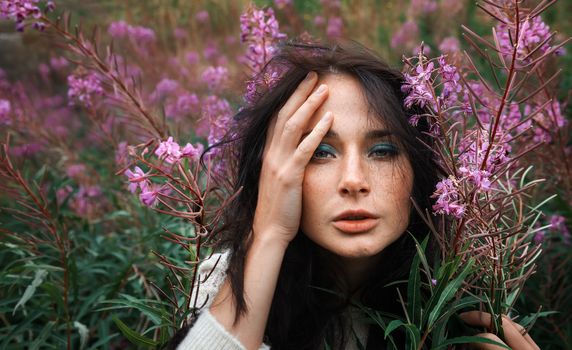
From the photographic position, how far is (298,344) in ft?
5.55

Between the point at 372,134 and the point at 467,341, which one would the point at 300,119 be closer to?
the point at 372,134

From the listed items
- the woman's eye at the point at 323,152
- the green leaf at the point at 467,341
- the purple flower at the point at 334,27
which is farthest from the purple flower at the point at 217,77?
the green leaf at the point at 467,341

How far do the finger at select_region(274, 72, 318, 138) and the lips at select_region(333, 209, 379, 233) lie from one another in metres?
0.27

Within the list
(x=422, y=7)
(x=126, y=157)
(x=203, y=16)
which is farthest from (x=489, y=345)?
(x=203, y=16)

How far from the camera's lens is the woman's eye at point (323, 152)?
1594 millimetres

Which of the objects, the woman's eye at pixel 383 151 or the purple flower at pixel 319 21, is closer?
the woman's eye at pixel 383 151

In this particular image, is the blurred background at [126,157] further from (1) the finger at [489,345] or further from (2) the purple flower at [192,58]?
(1) the finger at [489,345]

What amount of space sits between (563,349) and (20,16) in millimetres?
2045

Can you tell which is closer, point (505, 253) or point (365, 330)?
point (505, 253)

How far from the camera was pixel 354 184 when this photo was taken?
150 cm

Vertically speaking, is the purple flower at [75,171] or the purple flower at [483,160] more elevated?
the purple flower at [483,160]

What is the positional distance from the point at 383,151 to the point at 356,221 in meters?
0.19

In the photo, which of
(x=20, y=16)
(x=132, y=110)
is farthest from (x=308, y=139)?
(x=20, y=16)

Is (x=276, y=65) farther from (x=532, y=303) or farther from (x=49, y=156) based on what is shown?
(x=49, y=156)
